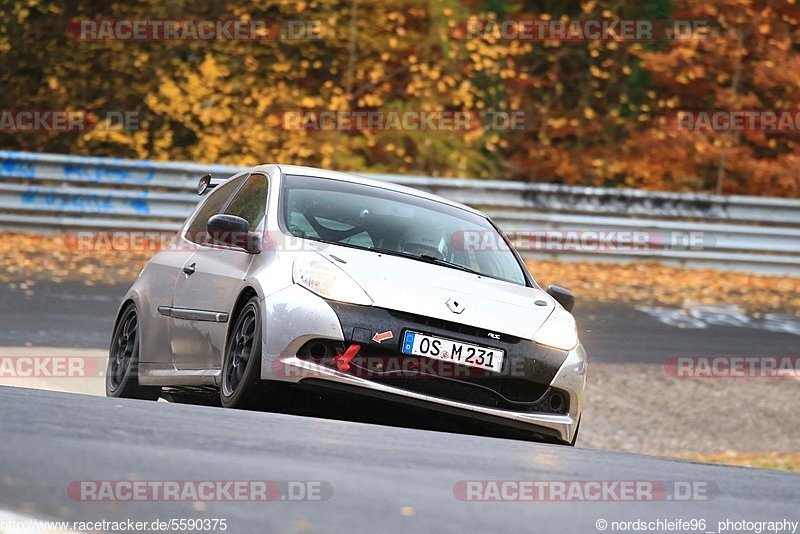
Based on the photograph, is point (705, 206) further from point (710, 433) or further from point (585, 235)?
point (710, 433)

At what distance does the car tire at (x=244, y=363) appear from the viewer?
18.4ft

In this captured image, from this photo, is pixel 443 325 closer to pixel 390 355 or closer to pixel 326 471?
pixel 390 355

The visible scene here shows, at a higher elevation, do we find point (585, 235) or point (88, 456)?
point (88, 456)

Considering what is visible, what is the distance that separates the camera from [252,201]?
7148 millimetres

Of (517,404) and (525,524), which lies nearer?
(525,524)

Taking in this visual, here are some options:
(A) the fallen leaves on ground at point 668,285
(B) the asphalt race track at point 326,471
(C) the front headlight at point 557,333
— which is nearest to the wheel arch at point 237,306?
(C) the front headlight at point 557,333

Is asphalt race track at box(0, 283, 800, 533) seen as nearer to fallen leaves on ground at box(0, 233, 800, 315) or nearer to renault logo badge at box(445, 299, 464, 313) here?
renault logo badge at box(445, 299, 464, 313)

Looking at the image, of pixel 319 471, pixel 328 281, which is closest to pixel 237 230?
pixel 328 281

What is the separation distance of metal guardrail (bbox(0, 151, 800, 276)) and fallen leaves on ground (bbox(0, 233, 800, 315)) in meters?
0.18

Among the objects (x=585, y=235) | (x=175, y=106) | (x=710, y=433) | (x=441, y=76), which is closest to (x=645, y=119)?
(x=441, y=76)

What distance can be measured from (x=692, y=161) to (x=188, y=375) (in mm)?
14976

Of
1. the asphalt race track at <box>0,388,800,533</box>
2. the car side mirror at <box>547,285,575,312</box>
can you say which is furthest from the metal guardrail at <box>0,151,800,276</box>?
the asphalt race track at <box>0,388,800,533</box>

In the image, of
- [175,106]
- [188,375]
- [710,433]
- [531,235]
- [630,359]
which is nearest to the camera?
[188,375]

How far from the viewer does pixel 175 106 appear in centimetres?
1939
